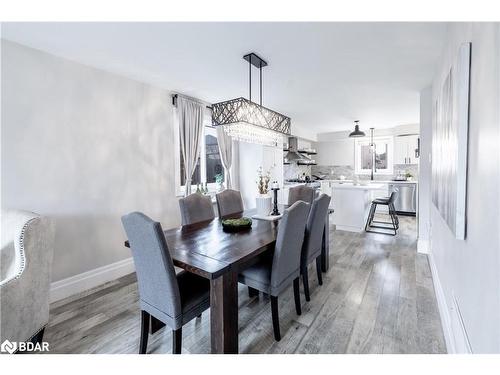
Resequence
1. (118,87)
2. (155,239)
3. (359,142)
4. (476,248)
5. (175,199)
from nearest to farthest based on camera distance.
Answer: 1. (476,248)
2. (155,239)
3. (118,87)
4. (175,199)
5. (359,142)

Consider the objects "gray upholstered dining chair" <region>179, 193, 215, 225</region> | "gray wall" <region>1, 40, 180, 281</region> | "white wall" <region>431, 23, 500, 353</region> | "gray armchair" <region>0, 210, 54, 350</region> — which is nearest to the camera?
"white wall" <region>431, 23, 500, 353</region>

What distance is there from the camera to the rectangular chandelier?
247 centimetres

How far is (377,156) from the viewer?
23.8 feet

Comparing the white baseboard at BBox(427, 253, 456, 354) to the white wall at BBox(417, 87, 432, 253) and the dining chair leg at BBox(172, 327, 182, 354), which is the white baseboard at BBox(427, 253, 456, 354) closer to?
the white wall at BBox(417, 87, 432, 253)

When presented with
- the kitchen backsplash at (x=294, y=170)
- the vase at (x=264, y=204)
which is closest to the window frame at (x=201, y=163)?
the vase at (x=264, y=204)

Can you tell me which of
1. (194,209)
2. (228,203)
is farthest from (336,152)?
(194,209)

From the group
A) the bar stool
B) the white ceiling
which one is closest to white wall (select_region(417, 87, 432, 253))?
the white ceiling

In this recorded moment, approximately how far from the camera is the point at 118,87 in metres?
2.85

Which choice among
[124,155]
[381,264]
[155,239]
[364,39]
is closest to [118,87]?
[124,155]

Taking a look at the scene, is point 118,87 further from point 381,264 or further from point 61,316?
point 381,264

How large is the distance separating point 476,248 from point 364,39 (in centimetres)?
186

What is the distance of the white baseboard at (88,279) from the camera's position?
238 centimetres

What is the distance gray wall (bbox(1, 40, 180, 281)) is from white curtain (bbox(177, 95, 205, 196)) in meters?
0.24

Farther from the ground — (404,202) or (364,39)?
(364,39)
